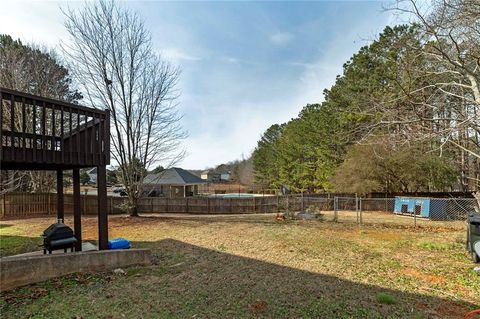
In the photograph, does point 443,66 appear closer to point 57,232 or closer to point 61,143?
point 61,143

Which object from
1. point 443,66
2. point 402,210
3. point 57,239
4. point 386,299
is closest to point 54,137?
point 57,239

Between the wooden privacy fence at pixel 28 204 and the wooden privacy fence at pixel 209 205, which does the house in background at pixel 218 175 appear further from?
the wooden privacy fence at pixel 28 204

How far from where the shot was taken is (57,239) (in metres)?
4.98

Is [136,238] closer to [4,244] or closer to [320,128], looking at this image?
[4,244]

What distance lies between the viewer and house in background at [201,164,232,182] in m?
68.1

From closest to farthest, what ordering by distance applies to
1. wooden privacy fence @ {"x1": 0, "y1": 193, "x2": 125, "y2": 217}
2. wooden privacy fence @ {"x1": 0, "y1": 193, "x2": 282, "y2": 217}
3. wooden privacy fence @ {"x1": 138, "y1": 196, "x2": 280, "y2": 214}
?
wooden privacy fence @ {"x1": 0, "y1": 193, "x2": 125, "y2": 217} < wooden privacy fence @ {"x1": 0, "y1": 193, "x2": 282, "y2": 217} < wooden privacy fence @ {"x1": 138, "y1": 196, "x2": 280, "y2": 214}

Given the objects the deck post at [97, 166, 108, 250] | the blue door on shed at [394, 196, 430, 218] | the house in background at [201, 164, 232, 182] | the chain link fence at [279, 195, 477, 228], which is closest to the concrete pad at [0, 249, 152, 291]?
the deck post at [97, 166, 108, 250]

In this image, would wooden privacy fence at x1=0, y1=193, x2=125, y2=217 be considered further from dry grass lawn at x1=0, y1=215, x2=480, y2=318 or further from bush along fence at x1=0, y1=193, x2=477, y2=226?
dry grass lawn at x1=0, y1=215, x2=480, y2=318

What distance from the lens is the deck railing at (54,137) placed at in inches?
169

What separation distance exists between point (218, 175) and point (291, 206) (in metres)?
54.6

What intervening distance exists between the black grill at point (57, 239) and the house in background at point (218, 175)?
58621 mm

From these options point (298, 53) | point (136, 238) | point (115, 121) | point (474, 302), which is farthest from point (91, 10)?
point (474, 302)

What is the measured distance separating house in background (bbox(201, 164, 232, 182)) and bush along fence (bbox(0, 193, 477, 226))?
4428 cm

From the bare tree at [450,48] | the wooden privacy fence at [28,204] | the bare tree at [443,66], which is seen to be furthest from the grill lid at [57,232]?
the wooden privacy fence at [28,204]
